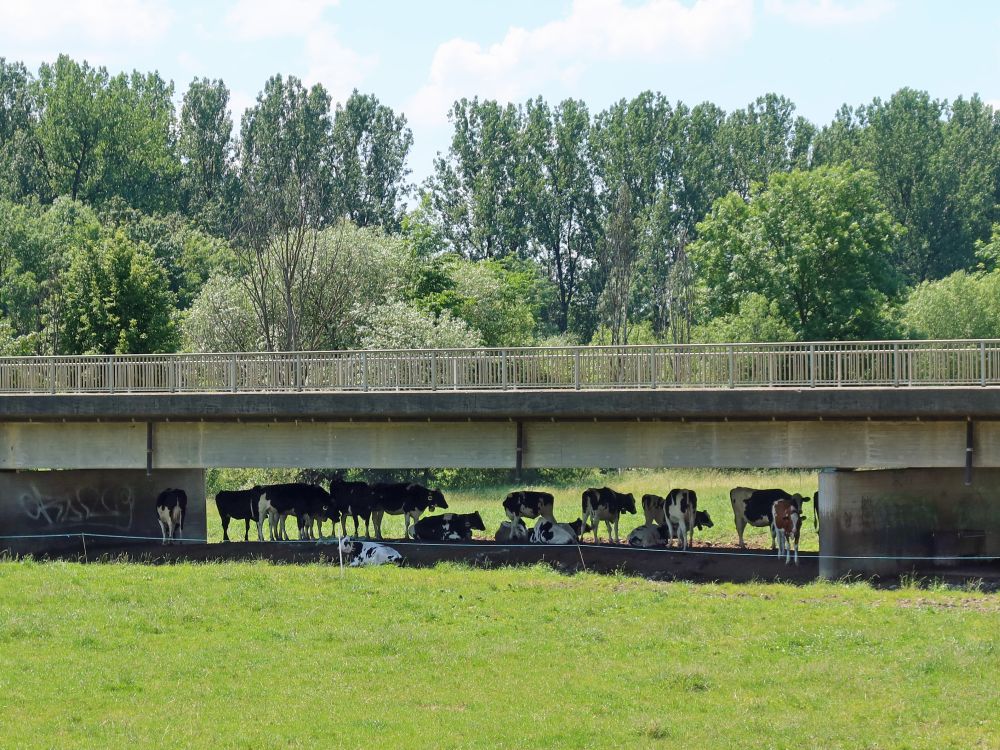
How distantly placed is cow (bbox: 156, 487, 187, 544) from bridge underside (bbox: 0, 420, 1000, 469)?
2.71m

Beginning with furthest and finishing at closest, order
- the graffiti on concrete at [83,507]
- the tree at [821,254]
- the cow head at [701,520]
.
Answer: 1. the tree at [821,254]
2. the graffiti on concrete at [83,507]
3. the cow head at [701,520]

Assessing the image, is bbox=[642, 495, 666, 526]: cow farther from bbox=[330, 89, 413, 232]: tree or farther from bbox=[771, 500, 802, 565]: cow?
bbox=[330, 89, 413, 232]: tree

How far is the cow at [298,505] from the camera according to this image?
42.5 meters

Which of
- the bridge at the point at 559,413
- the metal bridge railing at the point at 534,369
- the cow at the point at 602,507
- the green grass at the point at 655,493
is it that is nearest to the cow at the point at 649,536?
the cow at the point at 602,507

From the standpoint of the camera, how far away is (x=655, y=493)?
182 feet

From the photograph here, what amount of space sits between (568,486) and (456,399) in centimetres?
3188

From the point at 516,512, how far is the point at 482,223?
67670 millimetres

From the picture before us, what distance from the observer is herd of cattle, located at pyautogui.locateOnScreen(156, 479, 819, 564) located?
127ft

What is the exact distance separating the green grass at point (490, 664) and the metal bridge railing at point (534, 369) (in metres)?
5.29

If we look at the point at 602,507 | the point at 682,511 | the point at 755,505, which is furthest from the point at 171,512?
the point at 755,505

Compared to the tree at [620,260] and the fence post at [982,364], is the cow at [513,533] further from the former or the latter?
the tree at [620,260]

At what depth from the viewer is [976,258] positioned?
3954 inches

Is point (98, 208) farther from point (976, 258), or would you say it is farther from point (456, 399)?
point (456, 399)

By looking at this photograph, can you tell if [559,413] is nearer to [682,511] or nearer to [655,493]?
[682,511]
